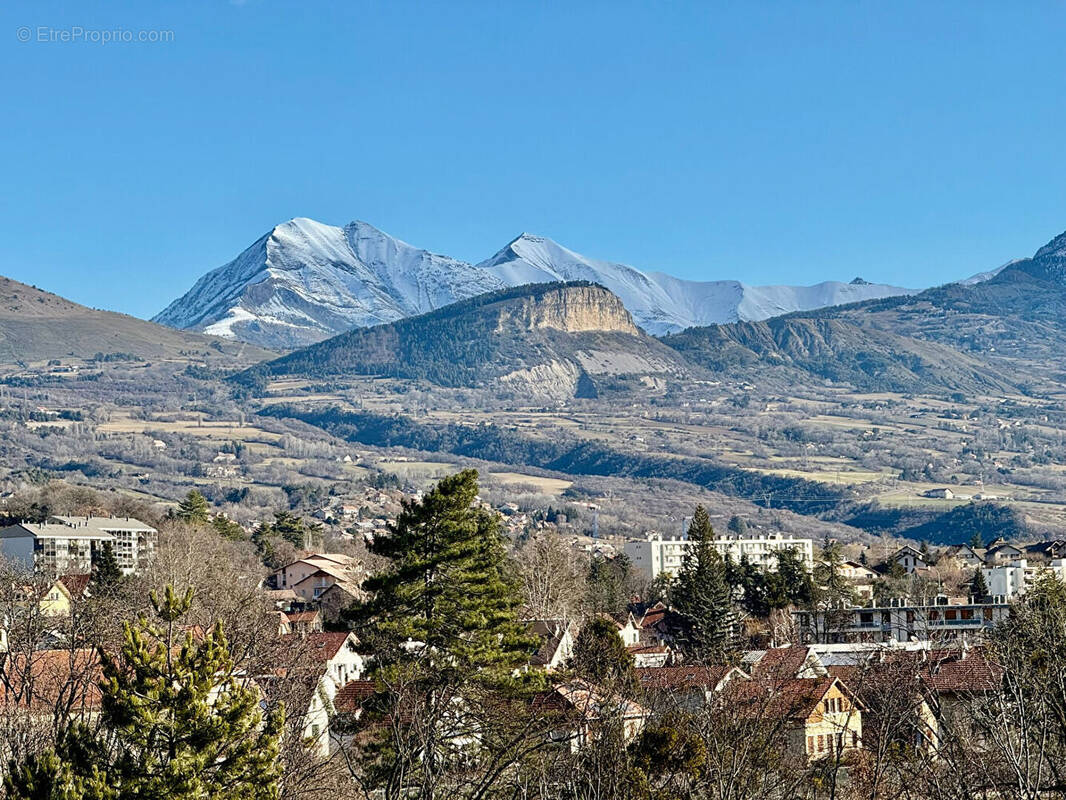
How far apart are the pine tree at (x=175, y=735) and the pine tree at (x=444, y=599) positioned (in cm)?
1269

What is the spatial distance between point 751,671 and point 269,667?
26.0 meters

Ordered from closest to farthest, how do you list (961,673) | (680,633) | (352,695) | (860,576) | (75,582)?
(352,695), (961,673), (680,633), (75,582), (860,576)

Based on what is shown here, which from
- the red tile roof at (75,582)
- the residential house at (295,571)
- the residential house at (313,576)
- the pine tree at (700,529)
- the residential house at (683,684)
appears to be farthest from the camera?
the residential house at (295,571)

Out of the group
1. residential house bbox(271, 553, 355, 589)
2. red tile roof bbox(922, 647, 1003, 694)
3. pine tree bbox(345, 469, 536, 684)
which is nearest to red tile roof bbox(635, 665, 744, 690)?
red tile roof bbox(922, 647, 1003, 694)

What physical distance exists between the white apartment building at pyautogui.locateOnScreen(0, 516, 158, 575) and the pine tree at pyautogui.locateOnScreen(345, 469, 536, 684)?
63953 mm

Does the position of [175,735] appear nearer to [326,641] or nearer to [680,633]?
[326,641]

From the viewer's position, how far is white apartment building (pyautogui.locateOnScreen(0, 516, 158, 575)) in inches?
4213

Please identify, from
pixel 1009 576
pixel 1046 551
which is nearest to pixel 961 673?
pixel 1009 576

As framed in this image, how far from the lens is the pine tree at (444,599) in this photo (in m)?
40.0

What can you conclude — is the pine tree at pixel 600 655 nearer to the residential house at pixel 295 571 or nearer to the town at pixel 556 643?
the town at pixel 556 643

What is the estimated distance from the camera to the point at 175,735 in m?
25.8

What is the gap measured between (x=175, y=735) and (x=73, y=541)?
90897 millimetres

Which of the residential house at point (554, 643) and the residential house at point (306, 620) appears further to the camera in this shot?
the residential house at point (306, 620)

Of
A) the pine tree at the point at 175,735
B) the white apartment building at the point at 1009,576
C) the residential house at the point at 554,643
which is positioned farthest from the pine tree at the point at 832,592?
the pine tree at the point at 175,735
